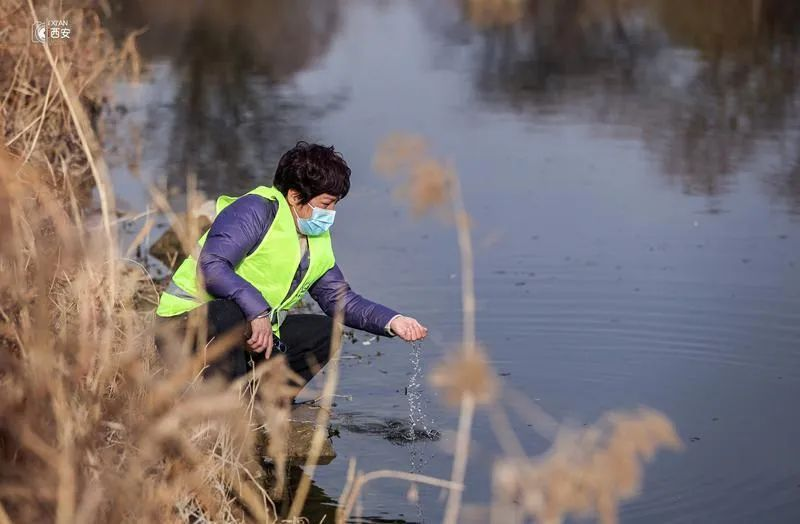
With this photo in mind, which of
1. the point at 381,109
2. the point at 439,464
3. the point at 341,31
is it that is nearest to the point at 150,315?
the point at 439,464

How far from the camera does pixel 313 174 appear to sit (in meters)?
6.19

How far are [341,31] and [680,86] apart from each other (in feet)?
26.8

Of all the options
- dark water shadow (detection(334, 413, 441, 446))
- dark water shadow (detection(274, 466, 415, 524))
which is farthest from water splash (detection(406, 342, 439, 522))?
dark water shadow (detection(274, 466, 415, 524))

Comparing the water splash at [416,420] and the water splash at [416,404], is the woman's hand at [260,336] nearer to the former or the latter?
the water splash at [416,420]

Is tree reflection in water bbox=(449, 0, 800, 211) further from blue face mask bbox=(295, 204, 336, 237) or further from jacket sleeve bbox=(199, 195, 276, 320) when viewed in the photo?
→ jacket sleeve bbox=(199, 195, 276, 320)

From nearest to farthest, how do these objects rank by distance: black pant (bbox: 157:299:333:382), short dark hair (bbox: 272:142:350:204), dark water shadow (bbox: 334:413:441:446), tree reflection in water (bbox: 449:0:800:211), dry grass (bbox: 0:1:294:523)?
dry grass (bbox: 0:1:294:523) < black pant (bbox: 157:299:333:382) < short dark hair (bbox: 272:142:350:204) < dark water shadow (bbox: 334:413:441:446) < tree reflection in water (bbox: 449:0:800:211)

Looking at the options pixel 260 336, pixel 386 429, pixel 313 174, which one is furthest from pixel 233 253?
pixel 386 429

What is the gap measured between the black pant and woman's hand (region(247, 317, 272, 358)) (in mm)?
33

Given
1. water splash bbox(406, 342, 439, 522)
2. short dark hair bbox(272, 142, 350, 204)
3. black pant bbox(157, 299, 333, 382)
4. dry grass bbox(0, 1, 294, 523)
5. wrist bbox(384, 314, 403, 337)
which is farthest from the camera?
water splash bbox(406, 342, 439, 522)

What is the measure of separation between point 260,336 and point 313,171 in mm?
692

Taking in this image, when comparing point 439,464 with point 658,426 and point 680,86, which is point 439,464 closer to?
point 658,426

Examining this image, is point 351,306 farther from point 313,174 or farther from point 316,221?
point 313,174

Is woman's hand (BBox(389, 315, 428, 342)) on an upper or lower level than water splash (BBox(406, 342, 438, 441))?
upper

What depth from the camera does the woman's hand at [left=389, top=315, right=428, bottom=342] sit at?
20.6 ft
